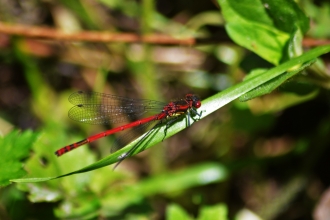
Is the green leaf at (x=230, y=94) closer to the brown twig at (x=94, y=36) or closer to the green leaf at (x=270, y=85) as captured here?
the green leaf at (x=270, y=85)

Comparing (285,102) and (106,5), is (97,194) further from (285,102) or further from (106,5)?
(106,5)

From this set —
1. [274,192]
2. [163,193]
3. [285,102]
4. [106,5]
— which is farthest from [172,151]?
[106,5]

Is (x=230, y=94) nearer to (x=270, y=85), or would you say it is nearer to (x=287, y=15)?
(x=270, y=85)

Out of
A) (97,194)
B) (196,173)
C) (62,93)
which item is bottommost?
(97,194)

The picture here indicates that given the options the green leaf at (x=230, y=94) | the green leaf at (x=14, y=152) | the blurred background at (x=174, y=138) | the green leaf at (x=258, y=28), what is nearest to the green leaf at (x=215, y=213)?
the blurred background at (x=174, y=138)

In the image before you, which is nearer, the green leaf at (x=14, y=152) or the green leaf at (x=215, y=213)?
the green leaf at (x=14, y=152)
